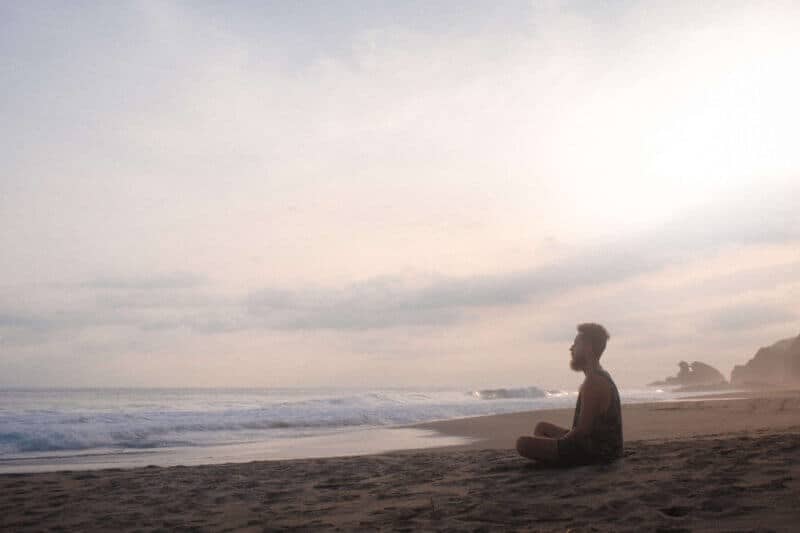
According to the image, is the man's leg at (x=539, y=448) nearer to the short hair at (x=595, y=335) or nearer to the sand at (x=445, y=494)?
the sand at (x=445, y=494)

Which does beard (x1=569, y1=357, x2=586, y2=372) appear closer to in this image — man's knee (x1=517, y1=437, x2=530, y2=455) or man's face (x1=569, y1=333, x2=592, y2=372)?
man's face (x1=569, y1=333, x2=592, y2=372)

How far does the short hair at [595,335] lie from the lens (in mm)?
6895

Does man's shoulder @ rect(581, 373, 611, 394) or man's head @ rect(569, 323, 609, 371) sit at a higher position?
man's head @ rect(569, 323, 609, 371)

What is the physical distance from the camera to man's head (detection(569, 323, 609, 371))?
6.89 metres

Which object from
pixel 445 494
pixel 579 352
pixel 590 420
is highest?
pixel 579 352

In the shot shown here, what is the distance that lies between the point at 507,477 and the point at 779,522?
2.90 metres

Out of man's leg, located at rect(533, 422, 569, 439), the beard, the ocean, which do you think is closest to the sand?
man's leg, located at rect(533, 422, 569, 439)

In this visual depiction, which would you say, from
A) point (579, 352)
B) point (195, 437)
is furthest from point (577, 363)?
point (195, 437)

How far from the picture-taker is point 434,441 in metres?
14.5

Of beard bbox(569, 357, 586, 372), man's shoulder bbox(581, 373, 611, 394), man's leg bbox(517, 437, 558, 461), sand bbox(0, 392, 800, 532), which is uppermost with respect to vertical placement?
beard bbox(569, 357, 586, 372)

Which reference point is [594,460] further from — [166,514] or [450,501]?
[166,514]

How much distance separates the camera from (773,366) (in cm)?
7419

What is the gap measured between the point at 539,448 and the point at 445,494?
52.8 inches

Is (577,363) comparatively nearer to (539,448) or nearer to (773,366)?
(539,448)
